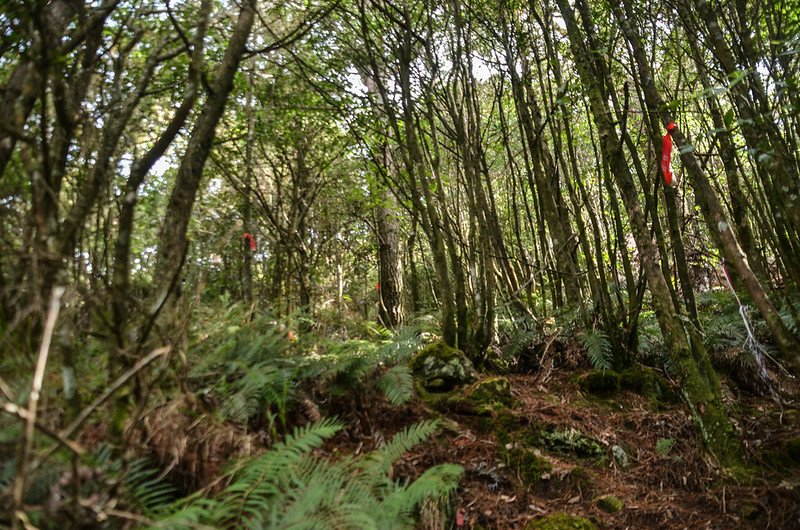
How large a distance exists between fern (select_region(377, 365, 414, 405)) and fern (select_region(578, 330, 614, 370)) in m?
2.01

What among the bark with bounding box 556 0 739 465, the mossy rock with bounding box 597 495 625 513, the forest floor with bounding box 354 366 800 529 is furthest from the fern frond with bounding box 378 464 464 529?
the bark with bounding box 556 0 739 465

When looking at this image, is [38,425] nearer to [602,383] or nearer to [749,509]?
[749,509]

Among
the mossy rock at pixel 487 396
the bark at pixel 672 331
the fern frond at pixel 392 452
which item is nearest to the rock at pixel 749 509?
the bark at pixel 672 331

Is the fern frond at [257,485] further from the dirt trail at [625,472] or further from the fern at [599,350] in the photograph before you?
the fern at [599,350]

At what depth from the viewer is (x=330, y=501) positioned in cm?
193

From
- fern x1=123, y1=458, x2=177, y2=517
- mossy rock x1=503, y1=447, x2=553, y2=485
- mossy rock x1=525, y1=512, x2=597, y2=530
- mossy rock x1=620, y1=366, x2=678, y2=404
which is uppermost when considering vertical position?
fern x1=123, y1=458, x2=177, y2=517

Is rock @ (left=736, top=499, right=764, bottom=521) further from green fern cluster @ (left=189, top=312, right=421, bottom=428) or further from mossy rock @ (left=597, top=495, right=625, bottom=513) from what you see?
green fern cluster @ (left=189, top=312, right=421, bottom=428)

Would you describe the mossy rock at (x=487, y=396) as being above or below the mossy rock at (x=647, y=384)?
above

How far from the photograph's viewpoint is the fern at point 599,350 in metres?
4.56

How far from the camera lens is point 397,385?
3684mm

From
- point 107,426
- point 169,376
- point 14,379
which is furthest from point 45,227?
point 169,376

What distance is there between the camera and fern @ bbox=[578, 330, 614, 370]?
4.56 m

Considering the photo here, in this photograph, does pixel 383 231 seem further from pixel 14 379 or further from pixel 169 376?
pixel 14 379

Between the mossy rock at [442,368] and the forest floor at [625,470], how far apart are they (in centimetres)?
49
